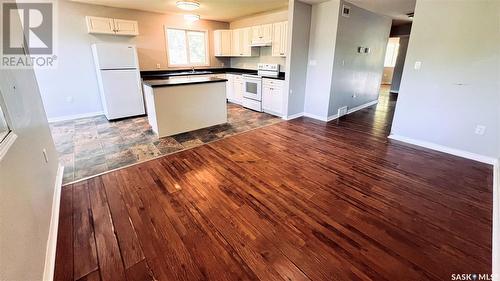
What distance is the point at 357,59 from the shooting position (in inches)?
205

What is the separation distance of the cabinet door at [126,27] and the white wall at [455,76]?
5.40 meters

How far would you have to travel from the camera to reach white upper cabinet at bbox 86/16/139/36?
453 centimetres

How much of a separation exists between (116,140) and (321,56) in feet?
14.1

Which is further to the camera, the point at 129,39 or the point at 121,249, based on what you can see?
the point at 129,39

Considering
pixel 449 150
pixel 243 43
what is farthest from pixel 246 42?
pixel 449 150

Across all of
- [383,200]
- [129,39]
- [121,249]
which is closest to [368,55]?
[383,200]

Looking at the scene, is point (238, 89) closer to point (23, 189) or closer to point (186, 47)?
point (186, 47)

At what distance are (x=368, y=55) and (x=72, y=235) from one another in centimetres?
647

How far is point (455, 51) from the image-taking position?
3104 millimetres

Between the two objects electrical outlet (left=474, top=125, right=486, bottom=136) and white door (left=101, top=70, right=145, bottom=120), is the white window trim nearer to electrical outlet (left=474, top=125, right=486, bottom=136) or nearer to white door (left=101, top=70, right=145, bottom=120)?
white door (left=101, top=70, right=145, bottom=120)

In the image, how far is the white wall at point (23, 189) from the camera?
1.05m

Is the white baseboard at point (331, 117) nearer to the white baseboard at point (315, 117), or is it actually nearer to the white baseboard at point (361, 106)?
the white baseboard at point (315, 117)

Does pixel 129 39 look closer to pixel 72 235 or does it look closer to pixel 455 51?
pixel 72 235

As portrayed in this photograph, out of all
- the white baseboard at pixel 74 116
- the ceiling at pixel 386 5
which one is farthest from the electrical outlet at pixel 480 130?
the white baseboard at pixel 74 116
